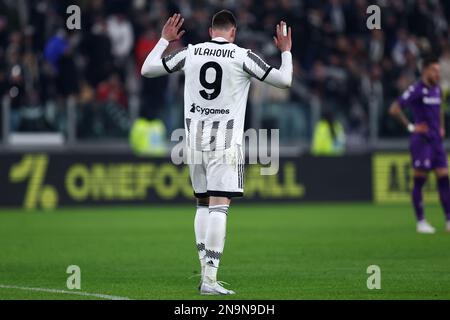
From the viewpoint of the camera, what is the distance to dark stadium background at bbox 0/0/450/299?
23438 mm

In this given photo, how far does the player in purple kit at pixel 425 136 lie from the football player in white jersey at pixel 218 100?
744cm

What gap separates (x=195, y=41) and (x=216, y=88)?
48.2 feet

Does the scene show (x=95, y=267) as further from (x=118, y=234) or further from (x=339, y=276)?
(x=118, y=234)

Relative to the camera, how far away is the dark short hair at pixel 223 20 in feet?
35.0

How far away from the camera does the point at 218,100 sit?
35.2 feet

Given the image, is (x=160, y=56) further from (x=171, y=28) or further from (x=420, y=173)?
(x=420, y=173)

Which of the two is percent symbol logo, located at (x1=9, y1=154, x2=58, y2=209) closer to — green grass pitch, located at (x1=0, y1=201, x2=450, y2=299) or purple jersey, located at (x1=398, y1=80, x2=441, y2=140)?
green grass pitch, located at (x1=0, y1=201, x2=450, y2=299)

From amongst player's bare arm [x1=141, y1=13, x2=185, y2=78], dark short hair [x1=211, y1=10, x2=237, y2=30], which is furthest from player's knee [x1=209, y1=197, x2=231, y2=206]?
dark short hair [x1=211, y1=10, x2=237, y2=30]

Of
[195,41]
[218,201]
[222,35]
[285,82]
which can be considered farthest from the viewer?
[195,41]

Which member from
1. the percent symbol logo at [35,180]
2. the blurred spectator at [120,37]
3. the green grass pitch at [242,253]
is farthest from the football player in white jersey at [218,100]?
the blurred spectator at [120,37]

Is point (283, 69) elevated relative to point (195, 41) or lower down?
lower down

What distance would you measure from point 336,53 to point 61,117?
7286 millimetres

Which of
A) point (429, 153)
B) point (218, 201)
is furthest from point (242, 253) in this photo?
Answer: point (429, 153)

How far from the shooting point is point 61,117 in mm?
23594
